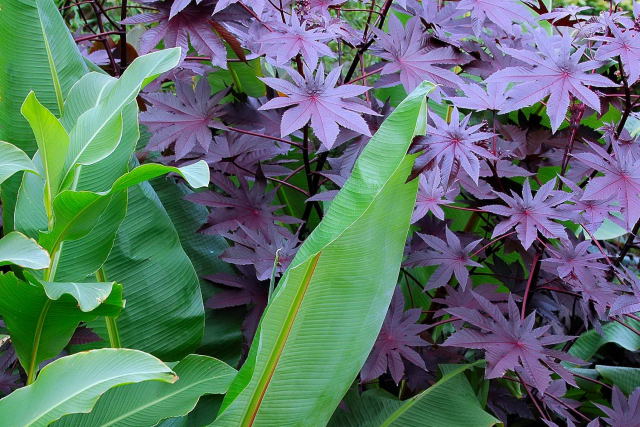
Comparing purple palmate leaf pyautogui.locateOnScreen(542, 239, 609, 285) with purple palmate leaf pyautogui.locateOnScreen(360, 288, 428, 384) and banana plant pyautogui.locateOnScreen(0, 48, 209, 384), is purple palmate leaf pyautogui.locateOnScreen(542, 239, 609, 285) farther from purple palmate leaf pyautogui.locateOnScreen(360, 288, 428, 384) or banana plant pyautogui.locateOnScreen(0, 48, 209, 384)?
banana plant pyautogui.locateOnScreen(0, 48, 209, 384)

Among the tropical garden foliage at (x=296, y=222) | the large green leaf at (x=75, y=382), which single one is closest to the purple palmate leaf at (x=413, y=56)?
the tropical garden foliage at (x=296, y=222)

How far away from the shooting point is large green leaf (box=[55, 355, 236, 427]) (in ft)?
2.99

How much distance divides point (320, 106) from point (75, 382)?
0.48 metres

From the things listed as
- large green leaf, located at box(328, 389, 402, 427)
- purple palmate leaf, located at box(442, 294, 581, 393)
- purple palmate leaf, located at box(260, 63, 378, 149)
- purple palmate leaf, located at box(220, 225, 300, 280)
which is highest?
purple palmate leaf, located at box(260, 63, 378, 149)

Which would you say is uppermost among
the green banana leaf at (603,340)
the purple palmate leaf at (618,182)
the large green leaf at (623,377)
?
the purple palmate leaf at (618,182)

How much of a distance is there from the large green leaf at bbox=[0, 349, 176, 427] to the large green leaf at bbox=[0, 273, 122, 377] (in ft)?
0.31

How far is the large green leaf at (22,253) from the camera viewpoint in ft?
2.27

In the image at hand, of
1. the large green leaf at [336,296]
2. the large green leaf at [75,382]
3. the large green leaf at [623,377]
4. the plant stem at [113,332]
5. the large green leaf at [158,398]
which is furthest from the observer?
the large green leaf at [623,377]

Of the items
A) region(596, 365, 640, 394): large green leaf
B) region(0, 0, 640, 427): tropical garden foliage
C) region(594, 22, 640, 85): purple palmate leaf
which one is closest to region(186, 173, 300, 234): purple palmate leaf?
region(0, 0, 640, 427): tropical garden foliage

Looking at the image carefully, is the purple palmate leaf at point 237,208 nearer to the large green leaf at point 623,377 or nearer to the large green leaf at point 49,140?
the large green leaf at point 49,140

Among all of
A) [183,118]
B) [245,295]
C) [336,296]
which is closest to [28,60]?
[183,118]

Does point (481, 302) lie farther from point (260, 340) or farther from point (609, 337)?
point (609, 337)

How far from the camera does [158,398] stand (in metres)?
0.92

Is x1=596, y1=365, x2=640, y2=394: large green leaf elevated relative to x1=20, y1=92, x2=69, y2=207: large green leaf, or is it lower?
lower
